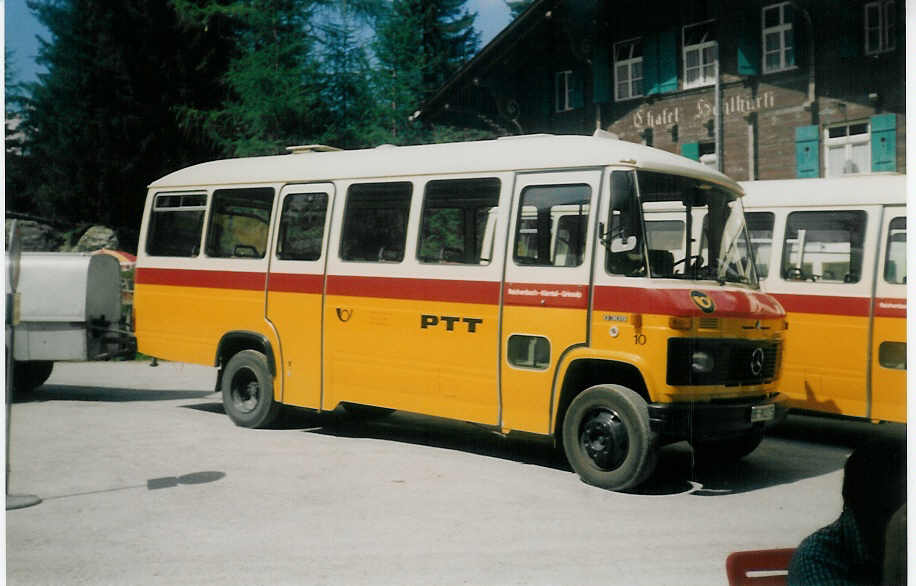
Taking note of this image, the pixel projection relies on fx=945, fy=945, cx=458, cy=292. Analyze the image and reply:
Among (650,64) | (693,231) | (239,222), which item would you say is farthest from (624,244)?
(650,64)

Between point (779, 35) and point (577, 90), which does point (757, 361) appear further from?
point (779, 35)

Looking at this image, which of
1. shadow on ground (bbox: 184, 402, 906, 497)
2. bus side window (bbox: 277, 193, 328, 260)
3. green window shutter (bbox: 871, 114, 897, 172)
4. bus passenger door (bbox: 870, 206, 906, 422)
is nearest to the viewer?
shadow on ground (bbox: 184, 402, 906, 497)

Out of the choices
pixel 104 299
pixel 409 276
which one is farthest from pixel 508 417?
pixel 104 299

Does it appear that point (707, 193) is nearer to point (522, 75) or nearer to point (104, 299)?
point (522, 75)

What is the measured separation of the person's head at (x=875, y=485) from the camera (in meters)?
2.21

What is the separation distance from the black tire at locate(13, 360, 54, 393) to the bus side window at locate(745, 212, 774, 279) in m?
7.55

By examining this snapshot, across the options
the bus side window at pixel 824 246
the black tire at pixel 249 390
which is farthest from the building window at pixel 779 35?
the black tire at pixel 249 390

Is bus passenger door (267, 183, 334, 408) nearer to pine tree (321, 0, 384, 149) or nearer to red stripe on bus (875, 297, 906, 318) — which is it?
pine tree (321, 0, 384, 149)

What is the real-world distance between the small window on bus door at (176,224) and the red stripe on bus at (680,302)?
4820 millimetres

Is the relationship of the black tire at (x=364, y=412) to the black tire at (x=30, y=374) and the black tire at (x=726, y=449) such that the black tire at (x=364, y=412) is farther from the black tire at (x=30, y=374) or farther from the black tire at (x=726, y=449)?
the black tire at (x=726, y=449)

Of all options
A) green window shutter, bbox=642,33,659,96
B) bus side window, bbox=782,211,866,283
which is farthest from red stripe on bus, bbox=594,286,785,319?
green window shutter, bbox=642,33,659,96

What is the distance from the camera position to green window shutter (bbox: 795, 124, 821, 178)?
13078mm

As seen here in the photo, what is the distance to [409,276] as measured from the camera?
8.07 m

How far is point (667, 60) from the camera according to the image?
14.3 m
